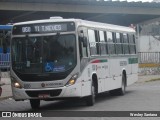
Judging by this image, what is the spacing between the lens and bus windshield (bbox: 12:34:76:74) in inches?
633

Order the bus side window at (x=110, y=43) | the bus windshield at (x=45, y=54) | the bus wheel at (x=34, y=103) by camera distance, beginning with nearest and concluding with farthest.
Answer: the bus windshield at (x=45, y=54) → the bus wheel at (x=34, y=103) → the bus side window at (x=110, y=43)

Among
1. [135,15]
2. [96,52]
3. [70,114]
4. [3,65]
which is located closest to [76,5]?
[135,15]

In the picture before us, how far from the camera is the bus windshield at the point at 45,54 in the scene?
1608 centimetres

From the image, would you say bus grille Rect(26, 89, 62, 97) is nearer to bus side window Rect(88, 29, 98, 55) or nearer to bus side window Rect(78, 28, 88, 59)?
bus side window Rect(78, 28, 88, 59)

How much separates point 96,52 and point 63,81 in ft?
9.39

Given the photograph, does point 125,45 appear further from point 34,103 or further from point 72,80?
point 72,80

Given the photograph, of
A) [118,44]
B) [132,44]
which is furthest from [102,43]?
[132,44]

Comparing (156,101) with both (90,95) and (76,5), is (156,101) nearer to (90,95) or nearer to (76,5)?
(90,95)

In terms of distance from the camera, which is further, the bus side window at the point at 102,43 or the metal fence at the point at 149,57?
the metal fence at the point at 149,57

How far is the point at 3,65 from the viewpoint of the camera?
111ft

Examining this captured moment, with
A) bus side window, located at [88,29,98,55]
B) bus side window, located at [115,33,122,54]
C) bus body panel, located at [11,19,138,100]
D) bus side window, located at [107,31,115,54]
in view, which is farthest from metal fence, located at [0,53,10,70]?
bus side window, located at [88,29,98,55]

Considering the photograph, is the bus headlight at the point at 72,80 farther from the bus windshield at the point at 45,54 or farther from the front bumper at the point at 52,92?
the bus windshield at the point at 45,54

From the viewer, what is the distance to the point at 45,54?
1620 cm

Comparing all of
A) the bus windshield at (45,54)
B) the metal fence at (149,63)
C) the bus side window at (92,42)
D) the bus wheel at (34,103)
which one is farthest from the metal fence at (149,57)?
the bus windshield at (45,54)
